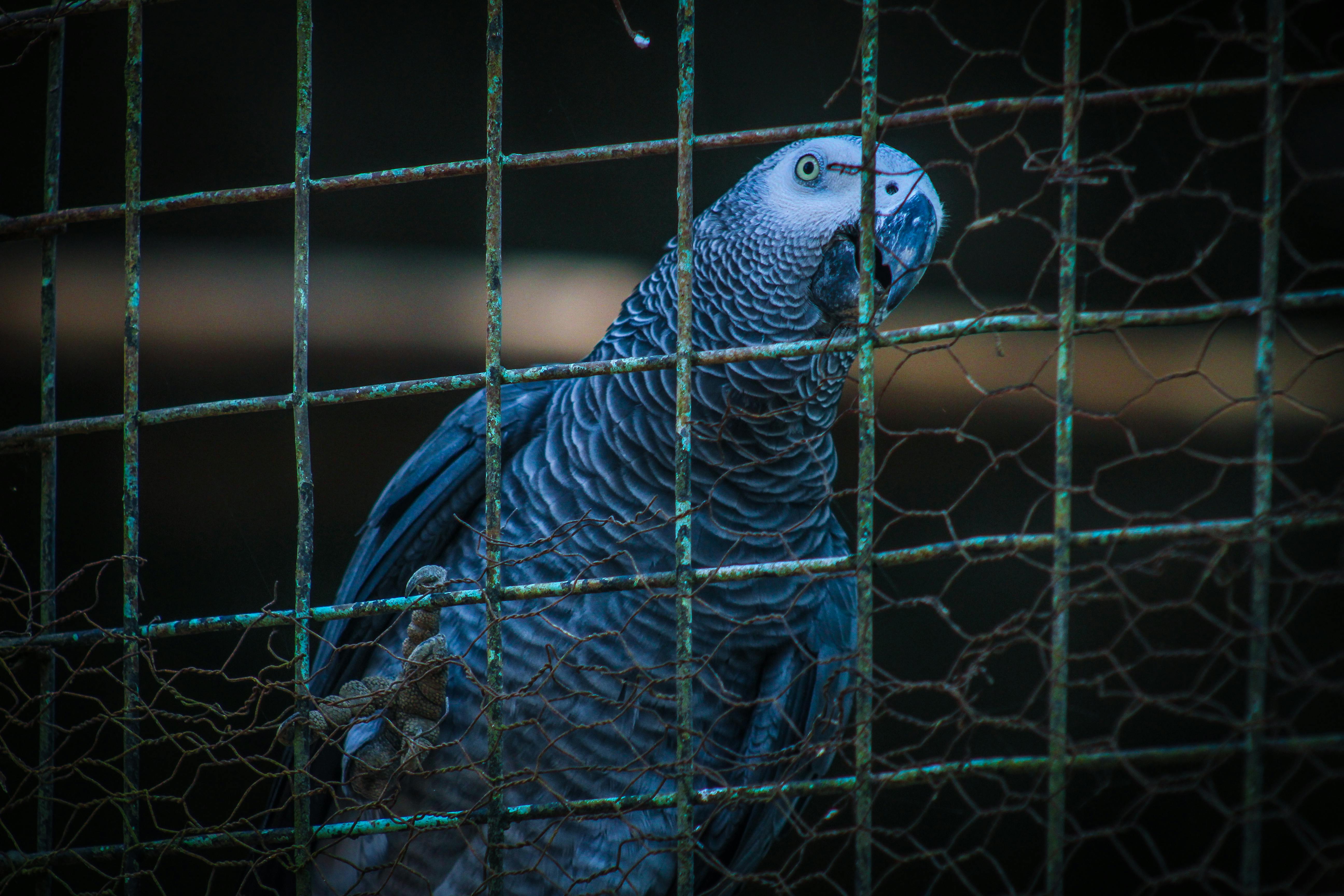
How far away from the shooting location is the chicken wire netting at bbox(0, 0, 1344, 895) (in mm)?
971

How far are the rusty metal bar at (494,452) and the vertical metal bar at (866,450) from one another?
0.44 metres

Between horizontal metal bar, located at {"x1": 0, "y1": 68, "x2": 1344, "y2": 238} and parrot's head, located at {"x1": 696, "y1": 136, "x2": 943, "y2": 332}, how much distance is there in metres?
0.24

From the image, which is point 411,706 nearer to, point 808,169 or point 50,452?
point 50,452

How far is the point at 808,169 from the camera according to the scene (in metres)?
1.50

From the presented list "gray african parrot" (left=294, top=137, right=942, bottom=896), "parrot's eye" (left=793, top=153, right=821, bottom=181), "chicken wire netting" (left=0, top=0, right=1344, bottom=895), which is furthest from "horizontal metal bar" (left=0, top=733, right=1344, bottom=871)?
"parrot's eye" (left=793, top=153, right=821, bottom=181)

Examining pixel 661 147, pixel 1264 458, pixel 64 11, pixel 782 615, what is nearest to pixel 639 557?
pixel 782 615

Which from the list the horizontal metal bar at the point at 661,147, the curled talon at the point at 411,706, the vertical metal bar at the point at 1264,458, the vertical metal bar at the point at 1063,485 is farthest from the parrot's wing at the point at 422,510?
the vertical metal bar at the point at 1264,458

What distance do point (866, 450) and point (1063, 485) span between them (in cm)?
22

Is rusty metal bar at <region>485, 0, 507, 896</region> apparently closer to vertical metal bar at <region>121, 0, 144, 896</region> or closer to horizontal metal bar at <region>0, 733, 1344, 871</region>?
horizontal metal bar at <region>0, 733, 1344, 871</region>

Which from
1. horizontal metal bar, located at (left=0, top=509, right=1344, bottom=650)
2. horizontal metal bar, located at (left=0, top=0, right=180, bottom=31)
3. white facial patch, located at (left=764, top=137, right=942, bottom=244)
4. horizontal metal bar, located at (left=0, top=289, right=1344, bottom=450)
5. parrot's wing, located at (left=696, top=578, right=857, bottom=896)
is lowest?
parrot's wing, located at (left=696, top=578, right=857, bottom=896)

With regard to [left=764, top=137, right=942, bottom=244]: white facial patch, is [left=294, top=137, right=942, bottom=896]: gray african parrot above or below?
below

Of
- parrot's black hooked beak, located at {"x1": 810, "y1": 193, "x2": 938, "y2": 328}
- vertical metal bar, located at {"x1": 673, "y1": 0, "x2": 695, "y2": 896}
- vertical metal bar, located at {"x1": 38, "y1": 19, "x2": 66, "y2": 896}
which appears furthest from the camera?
parrot's black hooked beak, located at {"x1": 810, "y1": 193, "x2": 938, "y2": 328}

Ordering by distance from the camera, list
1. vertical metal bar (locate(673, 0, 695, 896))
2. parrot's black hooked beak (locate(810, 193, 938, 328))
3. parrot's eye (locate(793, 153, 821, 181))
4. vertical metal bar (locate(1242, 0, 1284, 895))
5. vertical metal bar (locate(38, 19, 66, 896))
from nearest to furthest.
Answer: vertical metal bar (locate(1242, 0, 1284, 895))
vertical metal bar (locate(673, 0, 695, 896))
vertical metal bar (locate(38, 19, 66, 896))
parrot's black hooked beak (locate(810, 193, 938, 328))
parrot's eye (locate(793, 153, 821, 181))

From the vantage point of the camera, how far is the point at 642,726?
151 centimetres
